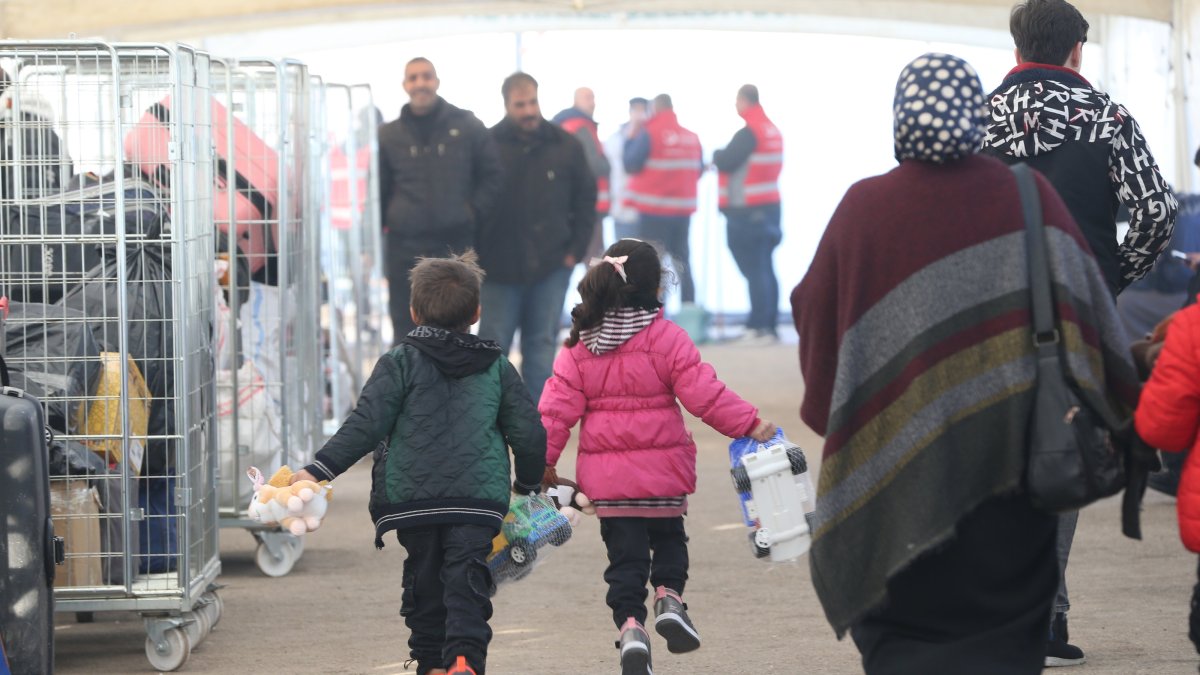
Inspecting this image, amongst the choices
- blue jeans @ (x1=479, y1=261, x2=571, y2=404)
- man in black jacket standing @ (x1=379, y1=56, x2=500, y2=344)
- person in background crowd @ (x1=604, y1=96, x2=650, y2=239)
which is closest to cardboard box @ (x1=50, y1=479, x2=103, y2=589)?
man in black jacket standing @ (x1=379, y1=56, x2=500, y2=344)

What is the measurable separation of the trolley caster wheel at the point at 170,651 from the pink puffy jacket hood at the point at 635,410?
135cm

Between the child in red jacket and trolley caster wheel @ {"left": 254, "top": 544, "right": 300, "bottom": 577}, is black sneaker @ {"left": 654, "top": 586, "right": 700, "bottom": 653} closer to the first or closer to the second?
the child in red jacket

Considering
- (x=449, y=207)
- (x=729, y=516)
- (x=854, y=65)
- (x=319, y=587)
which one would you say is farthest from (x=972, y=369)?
(x=854, y=65)

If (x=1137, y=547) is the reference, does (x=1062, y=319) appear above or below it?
above

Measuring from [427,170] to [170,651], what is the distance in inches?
188

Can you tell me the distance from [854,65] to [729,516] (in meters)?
12.7

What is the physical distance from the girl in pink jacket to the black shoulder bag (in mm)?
1754

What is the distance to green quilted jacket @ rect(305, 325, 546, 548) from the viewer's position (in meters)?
4.88

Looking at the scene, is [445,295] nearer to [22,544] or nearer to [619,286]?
[619,286]

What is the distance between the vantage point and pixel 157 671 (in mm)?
5629

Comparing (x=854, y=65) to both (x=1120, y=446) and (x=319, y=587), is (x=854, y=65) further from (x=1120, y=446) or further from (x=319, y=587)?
(x=1120, y=446)

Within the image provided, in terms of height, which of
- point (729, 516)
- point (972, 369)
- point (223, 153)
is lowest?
point (729, 516)

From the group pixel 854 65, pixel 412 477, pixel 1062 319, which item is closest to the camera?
pixel 1062 319

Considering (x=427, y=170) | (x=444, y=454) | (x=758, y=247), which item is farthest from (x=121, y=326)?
(x=758, y=247)
